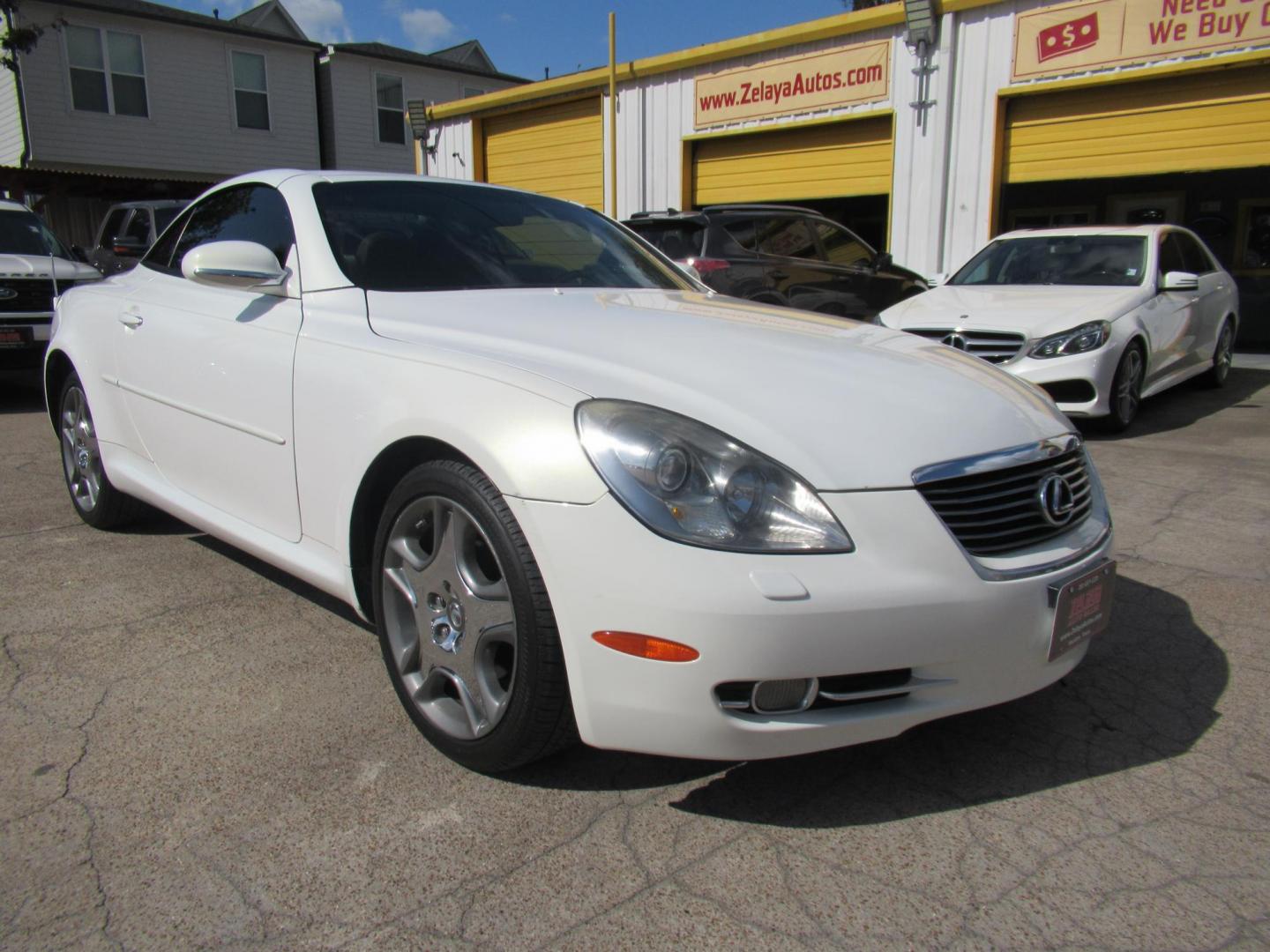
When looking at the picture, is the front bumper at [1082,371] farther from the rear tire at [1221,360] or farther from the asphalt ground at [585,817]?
the asphalt ground at [585,817]

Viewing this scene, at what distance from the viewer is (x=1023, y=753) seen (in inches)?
99.0

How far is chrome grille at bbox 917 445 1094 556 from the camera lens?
84.8 inches

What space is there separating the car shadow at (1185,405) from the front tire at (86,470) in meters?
6.07

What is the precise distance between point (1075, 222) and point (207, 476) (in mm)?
16429

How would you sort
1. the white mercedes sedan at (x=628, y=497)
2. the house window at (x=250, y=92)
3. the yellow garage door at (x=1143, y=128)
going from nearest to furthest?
1. the white mercedes sedan at (x=628, y=497)
2. the yellow garage door at (x=1143, y=128)
3. the house window at (x=250, y=92)

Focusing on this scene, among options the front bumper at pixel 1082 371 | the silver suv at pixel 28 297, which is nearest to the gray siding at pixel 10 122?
the silver suv at pixel 28 297

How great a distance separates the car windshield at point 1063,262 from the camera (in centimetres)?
770

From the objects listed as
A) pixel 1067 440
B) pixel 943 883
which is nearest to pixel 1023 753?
pixel 943 883

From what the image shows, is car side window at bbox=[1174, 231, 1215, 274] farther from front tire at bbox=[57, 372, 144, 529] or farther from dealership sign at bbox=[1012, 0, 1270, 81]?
front tire at bbox=[57, 372, 144, 529]

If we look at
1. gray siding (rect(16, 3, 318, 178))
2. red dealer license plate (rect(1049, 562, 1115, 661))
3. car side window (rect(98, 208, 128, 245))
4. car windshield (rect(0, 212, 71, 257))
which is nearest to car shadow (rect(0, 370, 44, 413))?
car windshield (rect(0, 212, 71, 257))

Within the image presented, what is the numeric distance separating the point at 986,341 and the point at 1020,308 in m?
0.46

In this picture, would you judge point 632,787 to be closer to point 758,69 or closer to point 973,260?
point 973,260

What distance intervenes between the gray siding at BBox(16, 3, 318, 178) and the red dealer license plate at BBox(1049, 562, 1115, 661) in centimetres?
2373

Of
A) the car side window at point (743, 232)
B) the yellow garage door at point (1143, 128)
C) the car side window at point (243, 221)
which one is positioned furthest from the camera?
the yellow garage door at point (1143, 128)
